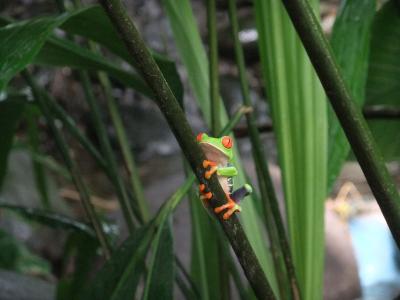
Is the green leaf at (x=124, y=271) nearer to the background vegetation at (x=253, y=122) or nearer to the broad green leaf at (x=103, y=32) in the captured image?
the background vegetation at (x=253, y=122)

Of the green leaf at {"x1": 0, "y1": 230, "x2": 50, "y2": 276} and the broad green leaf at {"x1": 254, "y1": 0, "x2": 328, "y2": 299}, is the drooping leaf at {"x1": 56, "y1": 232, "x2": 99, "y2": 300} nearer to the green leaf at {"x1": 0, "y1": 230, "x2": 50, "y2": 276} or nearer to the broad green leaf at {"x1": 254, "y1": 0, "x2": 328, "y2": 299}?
the broad green leaf at {"x1": 254, "y1": 0, "x2": 328, "y2": 299}

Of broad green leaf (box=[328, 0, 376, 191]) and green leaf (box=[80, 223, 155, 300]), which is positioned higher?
broad green leaf (box=[328, 0, 376, 191])

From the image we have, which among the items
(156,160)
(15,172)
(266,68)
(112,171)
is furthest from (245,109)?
(156,160)

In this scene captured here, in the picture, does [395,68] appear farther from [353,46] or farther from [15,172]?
[15,172]

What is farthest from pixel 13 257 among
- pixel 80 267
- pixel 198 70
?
pixel 198 70

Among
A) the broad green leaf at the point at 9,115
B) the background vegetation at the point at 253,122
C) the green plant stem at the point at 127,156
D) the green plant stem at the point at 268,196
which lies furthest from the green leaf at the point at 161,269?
the broad green leaf at the point at 9,115

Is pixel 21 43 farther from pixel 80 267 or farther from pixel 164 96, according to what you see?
pixel 80 267

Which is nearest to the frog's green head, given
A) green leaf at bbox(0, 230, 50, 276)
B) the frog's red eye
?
the frog's red eye
